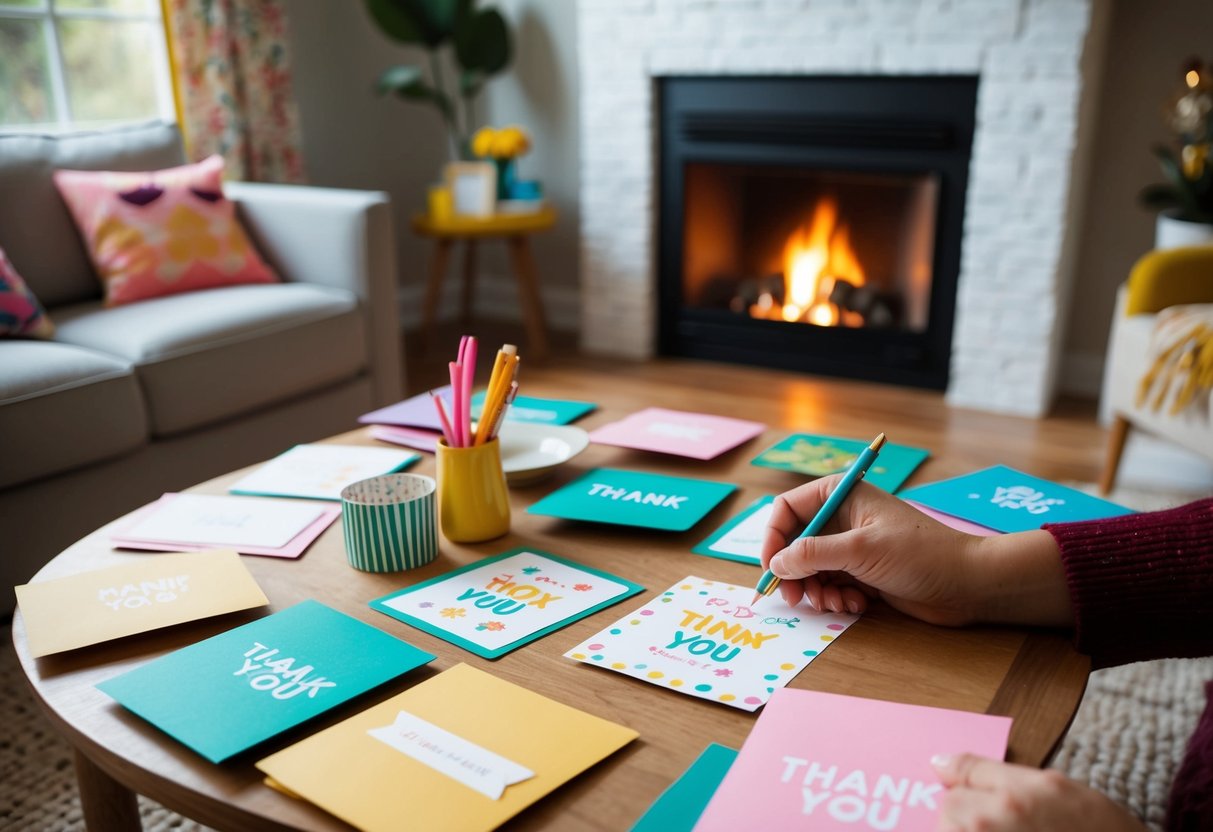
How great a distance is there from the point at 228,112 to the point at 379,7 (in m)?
0.60

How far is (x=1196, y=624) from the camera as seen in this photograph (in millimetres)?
813

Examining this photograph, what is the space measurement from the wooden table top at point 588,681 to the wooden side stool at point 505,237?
224 cm

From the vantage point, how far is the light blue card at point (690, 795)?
2.03ft

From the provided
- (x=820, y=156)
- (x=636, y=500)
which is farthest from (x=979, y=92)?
(x=636, y=500)

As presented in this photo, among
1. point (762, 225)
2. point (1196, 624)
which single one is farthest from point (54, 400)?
point (762, 225)

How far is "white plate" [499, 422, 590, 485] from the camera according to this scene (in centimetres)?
119

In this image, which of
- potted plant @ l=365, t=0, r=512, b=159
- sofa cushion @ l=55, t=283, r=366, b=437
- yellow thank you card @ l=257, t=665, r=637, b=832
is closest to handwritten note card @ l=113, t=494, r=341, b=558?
yellow thank you card @ l=257, t=665, r=637, b=832

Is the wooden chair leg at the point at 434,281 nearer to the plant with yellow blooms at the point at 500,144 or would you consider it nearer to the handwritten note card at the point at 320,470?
the plant with yellow blooms at the point at 500,144

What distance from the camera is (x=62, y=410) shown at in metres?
1.76

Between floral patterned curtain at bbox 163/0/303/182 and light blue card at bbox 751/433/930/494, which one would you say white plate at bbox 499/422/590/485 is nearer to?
light blue card at bbox 751/433/930/494

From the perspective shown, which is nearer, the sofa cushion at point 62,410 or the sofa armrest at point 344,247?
the sofa cushion at point 62,410

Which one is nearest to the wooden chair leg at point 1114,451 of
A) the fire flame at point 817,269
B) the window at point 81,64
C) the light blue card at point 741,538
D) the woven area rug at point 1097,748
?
the woven area rug at point 1097,748

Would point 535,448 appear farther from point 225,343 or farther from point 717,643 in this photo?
point 225,343

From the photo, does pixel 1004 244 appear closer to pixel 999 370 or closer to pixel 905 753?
pixel 999 370
